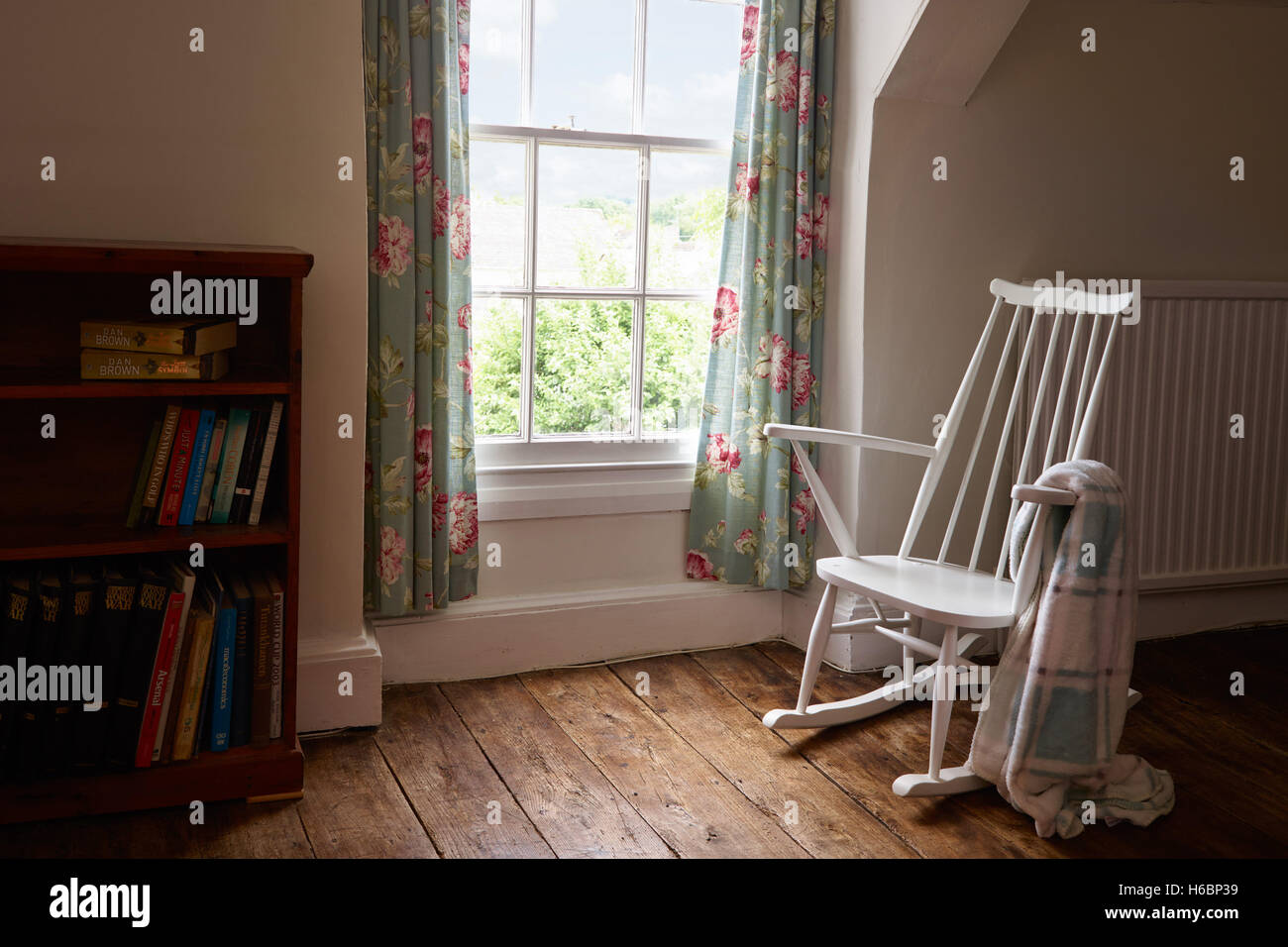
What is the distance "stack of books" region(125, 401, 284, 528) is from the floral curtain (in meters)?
0.42

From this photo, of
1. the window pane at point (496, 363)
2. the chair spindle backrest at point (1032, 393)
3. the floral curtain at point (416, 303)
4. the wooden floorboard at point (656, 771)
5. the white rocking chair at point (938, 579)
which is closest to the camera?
the wooden floorboard at point (656, 771)

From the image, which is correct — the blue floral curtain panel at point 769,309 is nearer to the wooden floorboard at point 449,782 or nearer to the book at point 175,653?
the wooden floorboard at point 449,782

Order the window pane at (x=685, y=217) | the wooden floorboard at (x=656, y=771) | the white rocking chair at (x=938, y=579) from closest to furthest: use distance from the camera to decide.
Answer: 1. the wooden floorboard at (x=656, y=771)
2. the white rocking chair at (x=938, y=579)
3. the window pane at (x=685, y=217)

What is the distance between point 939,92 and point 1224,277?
3.41ft

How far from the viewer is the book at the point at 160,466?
79.9 inches

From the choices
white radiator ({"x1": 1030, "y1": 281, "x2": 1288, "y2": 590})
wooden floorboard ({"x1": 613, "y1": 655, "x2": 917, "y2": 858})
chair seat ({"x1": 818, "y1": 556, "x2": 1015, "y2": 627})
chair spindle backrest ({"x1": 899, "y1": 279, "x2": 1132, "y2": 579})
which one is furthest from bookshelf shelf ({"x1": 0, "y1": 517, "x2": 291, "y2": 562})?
white radiator ({"x1": 1030, "y1": 281, "x2": 1288, "y2": 590})

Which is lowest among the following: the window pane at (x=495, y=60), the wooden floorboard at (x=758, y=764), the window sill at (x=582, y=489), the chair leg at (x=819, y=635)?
the wooden floorboard at (x=758, y=764)

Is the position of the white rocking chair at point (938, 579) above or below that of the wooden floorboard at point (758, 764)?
above

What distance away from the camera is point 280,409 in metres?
2.10

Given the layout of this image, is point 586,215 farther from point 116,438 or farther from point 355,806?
point 355,806

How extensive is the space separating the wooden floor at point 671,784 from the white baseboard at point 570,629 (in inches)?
1.9

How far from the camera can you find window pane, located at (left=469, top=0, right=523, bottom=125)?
2.61 m

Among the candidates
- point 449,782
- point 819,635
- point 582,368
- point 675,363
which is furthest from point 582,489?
point 449,782

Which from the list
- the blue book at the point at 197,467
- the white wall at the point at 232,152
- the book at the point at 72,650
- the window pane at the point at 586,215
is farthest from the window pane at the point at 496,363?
the book at the point at 72,650
